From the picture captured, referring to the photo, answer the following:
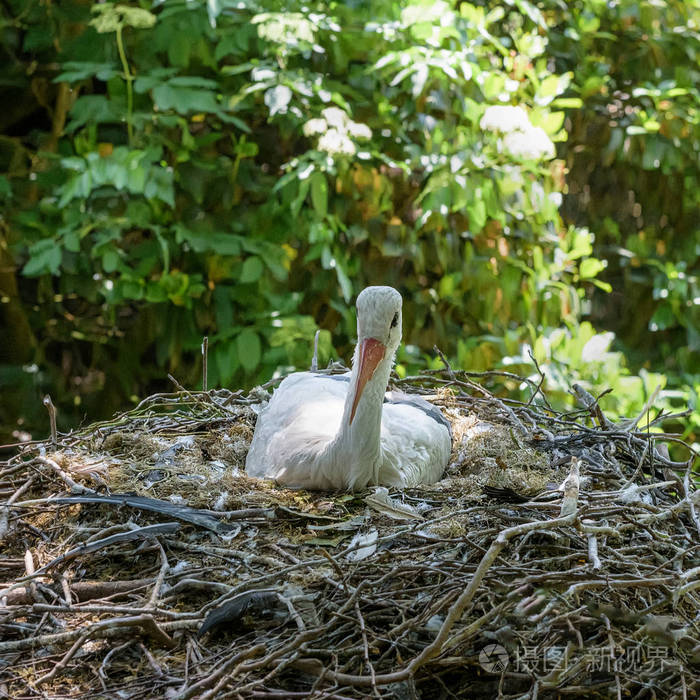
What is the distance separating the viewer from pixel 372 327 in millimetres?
3059

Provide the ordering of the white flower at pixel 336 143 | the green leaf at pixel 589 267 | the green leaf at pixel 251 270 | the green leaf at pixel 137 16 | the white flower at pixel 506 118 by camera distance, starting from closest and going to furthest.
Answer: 1. the green leaf at pixel 137 16
2. the white flower at pixel 336 143
3. the green leaf at pixel 251 270
4. the white flower at pixel 506 118
5. the green leaf at pixel 589 267

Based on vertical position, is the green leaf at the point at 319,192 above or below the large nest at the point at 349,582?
above

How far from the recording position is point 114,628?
2062mm

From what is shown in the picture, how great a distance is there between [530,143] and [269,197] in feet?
4.58

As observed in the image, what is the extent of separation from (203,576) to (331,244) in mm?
2528

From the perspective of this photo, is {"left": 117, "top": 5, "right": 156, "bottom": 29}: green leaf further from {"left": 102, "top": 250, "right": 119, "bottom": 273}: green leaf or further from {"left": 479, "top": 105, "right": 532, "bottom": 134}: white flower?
{"left": 479, "top": 105, "right": 532, "bottom": 134}: white flower

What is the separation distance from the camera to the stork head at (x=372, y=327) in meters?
3.04

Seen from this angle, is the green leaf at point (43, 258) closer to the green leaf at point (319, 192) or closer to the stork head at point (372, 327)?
the green leaf at point (319, 192)

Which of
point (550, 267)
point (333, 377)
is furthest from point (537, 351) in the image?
point (333, 377)

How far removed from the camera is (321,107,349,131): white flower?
4.34m

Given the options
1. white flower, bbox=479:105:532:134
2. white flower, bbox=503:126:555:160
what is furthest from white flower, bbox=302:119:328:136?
white flower, bbox=503:126:555:160

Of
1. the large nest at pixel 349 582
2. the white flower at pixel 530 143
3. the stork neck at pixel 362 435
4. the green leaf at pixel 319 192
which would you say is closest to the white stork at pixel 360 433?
the stork neck at pixel 362 435

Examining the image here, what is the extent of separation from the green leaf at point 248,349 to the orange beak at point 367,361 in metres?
1.38

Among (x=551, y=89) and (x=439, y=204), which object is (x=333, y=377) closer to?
(x=439, y=204)
